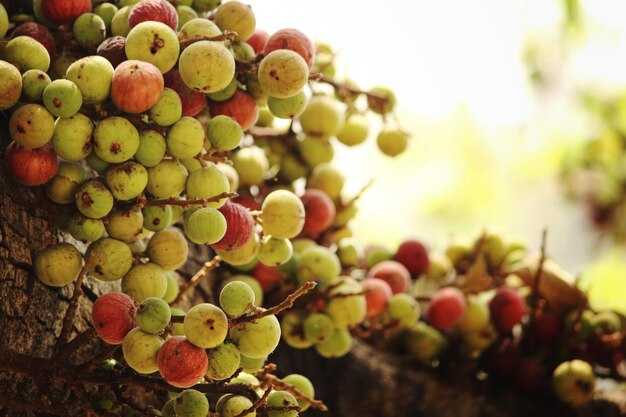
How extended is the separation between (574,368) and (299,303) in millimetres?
780

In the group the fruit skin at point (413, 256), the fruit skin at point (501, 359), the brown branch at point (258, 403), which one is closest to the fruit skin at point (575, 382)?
the fruit skin at point (501, 359)

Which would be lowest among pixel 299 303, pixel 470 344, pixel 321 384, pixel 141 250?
pixel 321 384

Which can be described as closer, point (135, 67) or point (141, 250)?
point (135, 67)

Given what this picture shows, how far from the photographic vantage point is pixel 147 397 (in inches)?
54.8

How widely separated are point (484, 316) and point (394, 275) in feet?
0.92

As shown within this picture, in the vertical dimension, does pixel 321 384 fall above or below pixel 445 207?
above

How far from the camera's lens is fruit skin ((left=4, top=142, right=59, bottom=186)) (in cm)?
119

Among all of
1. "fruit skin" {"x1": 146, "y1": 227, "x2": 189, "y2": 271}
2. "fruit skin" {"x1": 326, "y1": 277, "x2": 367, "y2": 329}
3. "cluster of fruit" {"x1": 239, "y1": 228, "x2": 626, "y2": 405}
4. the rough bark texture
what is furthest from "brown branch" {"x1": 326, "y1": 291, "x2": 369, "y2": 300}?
"fruit skin" {"x1": 146, "y1": 227, "x2": 189, "y2": 271}

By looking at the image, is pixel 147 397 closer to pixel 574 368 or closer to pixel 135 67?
pixel 135 67

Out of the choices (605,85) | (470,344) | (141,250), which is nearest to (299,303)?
(141,250)

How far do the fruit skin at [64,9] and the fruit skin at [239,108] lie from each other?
10.8 inches

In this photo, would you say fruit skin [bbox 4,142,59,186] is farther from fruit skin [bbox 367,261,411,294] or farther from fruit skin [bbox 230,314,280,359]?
fruit skin [bbox 367,261,411,294]

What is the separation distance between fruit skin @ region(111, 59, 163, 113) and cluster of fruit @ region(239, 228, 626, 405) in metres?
0.63

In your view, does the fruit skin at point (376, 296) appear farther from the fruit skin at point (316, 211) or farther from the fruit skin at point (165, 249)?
the fruit skin at point (165, 249)
